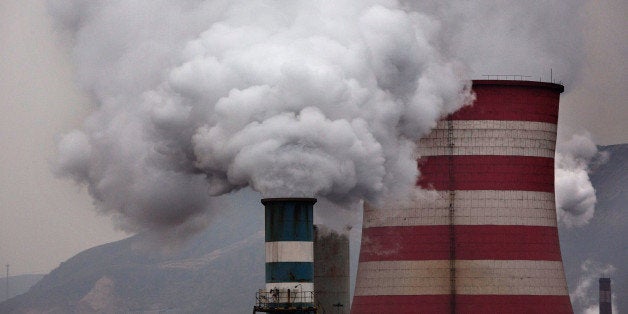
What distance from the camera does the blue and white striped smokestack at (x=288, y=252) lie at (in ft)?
117

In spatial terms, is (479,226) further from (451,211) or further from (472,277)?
(472,277)

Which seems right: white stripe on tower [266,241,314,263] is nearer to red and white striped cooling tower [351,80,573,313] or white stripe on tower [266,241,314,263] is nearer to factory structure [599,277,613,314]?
red and white striped cooling tower [351,80,573,313]

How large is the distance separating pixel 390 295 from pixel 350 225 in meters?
3.48

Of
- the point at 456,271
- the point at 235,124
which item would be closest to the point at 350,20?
the point at 235,124

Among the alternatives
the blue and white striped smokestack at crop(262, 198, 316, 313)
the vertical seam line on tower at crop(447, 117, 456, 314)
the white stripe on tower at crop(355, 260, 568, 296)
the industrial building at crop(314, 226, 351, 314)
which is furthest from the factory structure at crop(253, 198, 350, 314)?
the industrial building at crop(314, 226, 351, 314)

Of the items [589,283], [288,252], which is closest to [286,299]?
[288,252]

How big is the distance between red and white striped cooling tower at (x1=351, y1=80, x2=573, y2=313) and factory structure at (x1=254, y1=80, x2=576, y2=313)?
1.5 inches

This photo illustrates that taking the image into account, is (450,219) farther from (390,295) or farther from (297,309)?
(297,309)

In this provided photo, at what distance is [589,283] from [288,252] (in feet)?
494

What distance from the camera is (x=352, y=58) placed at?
38938mm

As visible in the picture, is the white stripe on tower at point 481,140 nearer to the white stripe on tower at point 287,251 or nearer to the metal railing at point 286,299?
the white stripe on tower at point 287,251

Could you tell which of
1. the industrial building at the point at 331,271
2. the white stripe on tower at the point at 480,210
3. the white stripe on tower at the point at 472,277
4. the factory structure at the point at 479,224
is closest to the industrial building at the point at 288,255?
the factory structure at the point at 479,224

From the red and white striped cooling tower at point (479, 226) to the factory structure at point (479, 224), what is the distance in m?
0.04

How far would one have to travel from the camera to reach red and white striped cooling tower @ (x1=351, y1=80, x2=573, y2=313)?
47.6 m
